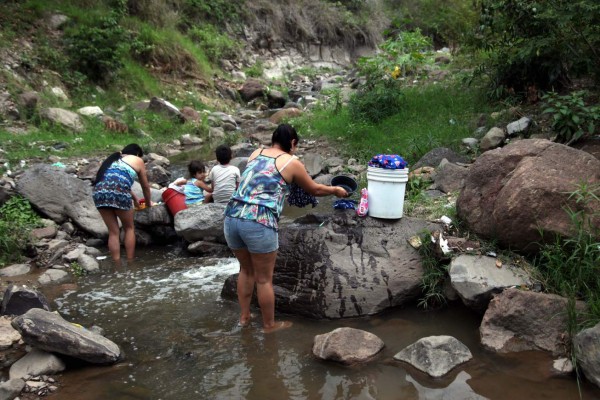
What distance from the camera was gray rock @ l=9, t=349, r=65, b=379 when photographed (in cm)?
374

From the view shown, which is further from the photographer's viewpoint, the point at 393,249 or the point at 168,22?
the point at 168,22

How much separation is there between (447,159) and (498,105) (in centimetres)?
219

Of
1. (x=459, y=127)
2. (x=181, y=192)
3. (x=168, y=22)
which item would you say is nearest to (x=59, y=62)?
(x=168, y=22)

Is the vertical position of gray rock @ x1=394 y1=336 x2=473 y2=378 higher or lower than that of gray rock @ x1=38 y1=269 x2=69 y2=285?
higher

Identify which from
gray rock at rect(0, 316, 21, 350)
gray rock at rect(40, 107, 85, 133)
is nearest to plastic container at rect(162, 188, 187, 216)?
gray rock at rect(0, 316, 21, 350)

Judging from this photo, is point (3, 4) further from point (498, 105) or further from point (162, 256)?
point (498, 105)

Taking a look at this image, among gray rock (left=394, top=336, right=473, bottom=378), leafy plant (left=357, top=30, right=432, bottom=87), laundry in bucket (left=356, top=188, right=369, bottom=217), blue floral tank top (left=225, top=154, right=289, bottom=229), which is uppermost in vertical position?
leafy plant (left=357, top=30, right=432, bottom=87)

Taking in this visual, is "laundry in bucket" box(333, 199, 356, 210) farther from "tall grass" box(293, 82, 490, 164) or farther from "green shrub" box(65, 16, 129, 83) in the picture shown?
"green shrub" box(65, 16, 129, 83)

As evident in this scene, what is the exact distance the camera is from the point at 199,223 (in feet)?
21.7

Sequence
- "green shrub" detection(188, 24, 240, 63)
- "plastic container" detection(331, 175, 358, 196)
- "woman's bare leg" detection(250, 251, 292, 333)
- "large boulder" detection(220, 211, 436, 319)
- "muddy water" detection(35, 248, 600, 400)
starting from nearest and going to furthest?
"muddy water" detection(35, 248, 600, 400) < "woman's bare leg" detection(250, 251, 292, 333) < "large boulder" detection(220, 211, 436, 319) < "plastic container" detection(331, 175, 358, 196) < "green shrub" detection(188, 24, 240, 63)

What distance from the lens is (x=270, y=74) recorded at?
24.3 m

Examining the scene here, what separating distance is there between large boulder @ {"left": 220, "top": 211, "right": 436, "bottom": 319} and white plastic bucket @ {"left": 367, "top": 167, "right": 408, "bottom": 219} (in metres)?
0.12

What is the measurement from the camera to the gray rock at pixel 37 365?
3.74m

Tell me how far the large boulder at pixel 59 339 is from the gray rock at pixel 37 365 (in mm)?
63
